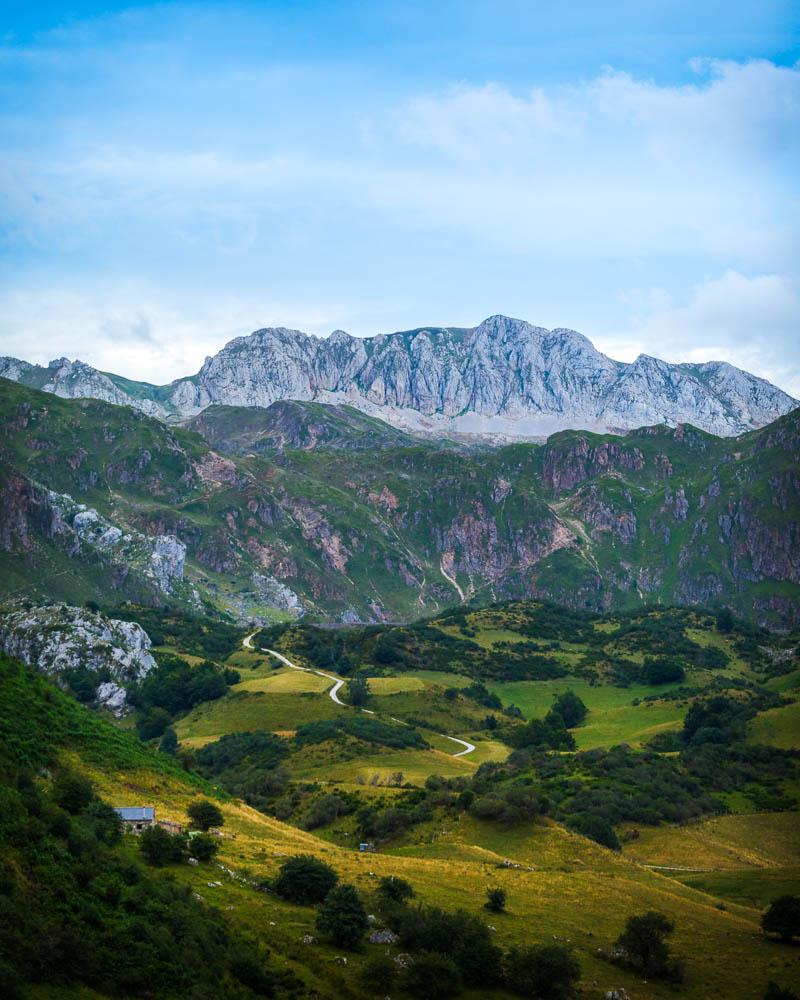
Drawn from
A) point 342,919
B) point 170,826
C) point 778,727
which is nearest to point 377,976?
point 342,919

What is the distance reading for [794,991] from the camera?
6072 centimetres

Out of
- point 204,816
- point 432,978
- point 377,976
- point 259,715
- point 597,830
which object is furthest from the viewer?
point 259,715

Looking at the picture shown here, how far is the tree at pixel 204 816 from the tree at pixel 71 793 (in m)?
16.0

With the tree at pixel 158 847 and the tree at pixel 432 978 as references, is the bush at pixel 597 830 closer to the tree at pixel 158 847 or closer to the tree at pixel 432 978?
the tree at pixel 432 978

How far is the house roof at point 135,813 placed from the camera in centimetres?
6944

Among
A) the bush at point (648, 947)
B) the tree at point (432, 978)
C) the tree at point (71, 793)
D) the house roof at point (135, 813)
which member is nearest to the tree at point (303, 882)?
the house roof at point (135, 813)

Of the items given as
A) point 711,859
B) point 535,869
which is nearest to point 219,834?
point 535,869

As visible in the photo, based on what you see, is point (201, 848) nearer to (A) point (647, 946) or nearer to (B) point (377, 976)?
(B) point (377, 976)

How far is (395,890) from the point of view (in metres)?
68.1

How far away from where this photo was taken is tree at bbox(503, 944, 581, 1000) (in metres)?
57.0

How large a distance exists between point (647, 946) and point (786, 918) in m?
15.6

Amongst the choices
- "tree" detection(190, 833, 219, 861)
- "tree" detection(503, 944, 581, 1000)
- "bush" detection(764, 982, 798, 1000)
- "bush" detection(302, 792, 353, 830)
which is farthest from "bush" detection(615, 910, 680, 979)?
"bush" detection(302, 792, 353, 830)

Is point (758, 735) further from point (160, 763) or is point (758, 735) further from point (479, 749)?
point (160, 763)

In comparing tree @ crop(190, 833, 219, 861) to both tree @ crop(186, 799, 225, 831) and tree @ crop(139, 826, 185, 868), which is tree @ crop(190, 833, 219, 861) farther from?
tree @ crop(186, 799, 225, 831)
